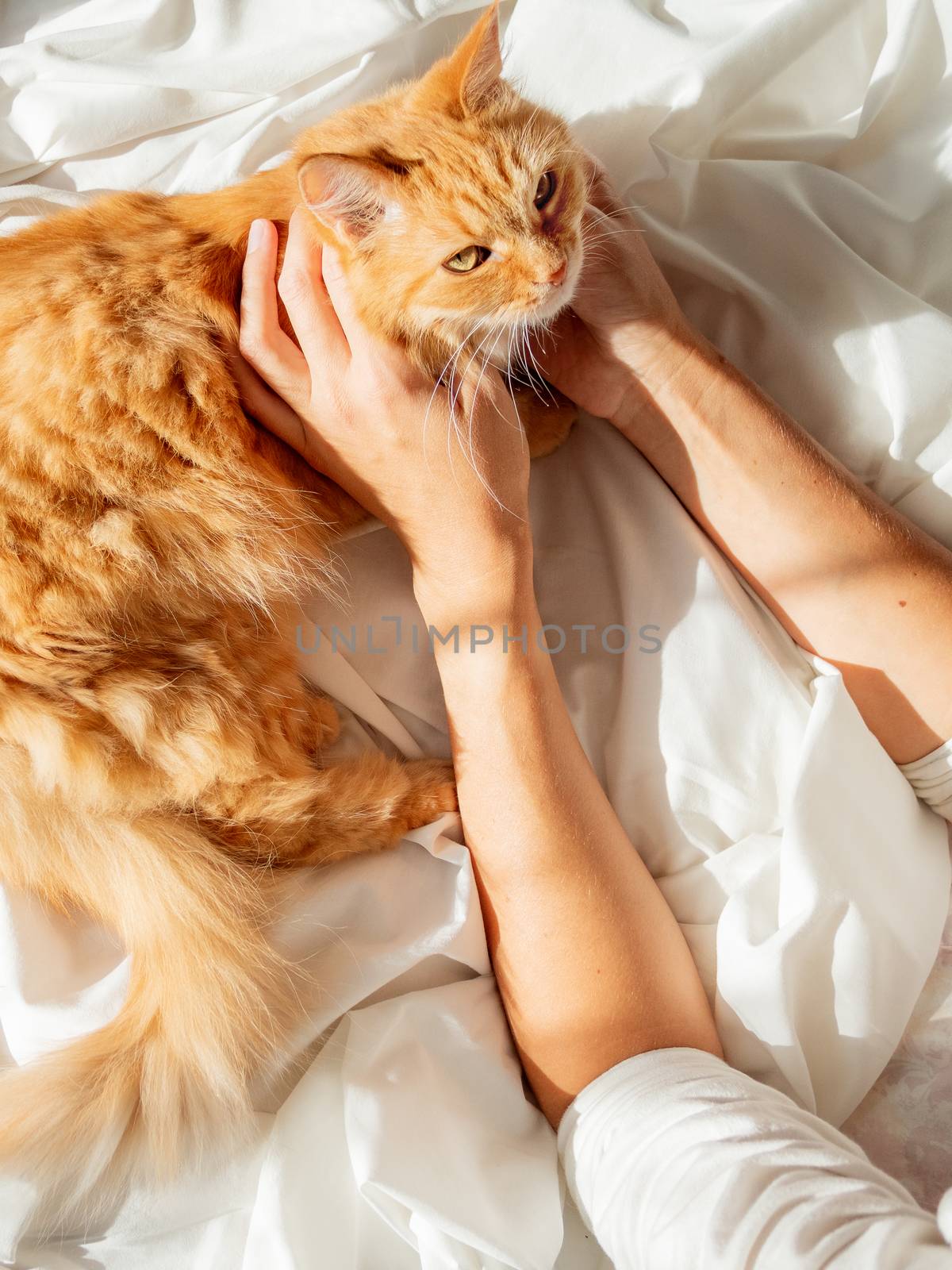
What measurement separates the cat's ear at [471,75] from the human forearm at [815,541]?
1.25ft

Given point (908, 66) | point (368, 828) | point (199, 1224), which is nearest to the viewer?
point (199, 1224)

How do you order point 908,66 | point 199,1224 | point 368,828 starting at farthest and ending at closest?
point 908,66 → point 368,828 → point 199,1224

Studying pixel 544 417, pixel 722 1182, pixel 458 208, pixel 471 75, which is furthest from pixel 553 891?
pixel 471 75

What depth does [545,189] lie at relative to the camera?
104cm

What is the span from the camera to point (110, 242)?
1.01 meters

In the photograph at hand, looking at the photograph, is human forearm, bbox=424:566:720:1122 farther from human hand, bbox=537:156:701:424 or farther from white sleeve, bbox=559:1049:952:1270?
human hand, bbox=537:156:701:424

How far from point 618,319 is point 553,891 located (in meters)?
0.74

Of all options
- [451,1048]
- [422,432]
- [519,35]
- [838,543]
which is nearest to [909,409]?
[838,543]

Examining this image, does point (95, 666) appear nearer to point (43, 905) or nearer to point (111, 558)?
point (111, 558)

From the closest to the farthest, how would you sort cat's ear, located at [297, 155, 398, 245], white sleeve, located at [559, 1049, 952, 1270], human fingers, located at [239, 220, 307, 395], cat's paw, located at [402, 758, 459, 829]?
white sleeve, located at [559, 1049, 952, 1270] → cat's ear, located at [297, 155, 398, 245] → human fingers, located at [239, 220, 307, 395] → cat's paw, located at [402, 758, 459, 829]

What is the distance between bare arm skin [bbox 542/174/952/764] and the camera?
3.52 ft

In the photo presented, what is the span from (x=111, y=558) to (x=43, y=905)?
43cm

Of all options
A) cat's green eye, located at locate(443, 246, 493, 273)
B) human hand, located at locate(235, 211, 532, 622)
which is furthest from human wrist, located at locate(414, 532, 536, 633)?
cat's green eye, located at locate(443, 246, 493, 273)

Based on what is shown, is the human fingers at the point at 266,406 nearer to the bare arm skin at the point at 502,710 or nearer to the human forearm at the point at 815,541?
the bare arm skin at the point at 502,710
